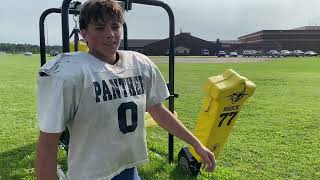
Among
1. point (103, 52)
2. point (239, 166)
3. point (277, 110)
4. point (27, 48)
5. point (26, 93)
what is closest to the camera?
point (103, 52)

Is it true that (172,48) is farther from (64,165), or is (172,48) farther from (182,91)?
(182,91)

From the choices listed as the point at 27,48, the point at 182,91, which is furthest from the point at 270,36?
the point at 182,91

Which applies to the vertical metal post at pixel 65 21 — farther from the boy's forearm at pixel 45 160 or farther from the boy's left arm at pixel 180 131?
the boy's forearm at pixel 45 160

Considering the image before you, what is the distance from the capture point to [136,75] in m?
2.36

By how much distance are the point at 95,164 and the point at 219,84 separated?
239 cm

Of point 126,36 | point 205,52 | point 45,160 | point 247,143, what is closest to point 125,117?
point 45,160

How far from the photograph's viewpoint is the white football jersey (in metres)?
2.02

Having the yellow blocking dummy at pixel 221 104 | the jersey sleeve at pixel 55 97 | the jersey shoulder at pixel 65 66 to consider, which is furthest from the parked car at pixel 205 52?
the jersey sleeve at pixel 55 97

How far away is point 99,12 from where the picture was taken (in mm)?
2184

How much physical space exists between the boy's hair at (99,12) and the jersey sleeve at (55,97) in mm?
294

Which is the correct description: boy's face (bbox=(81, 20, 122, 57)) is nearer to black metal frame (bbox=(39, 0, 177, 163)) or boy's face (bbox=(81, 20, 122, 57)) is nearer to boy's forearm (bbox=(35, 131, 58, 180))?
boy's forearm (bbox=(35, 131, 58, 180))

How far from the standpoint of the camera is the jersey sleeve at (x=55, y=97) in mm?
1995

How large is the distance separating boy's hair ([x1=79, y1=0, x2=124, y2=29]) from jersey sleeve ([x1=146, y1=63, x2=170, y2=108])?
0.45m

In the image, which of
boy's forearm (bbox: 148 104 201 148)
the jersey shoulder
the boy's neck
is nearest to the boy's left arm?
boy's forearm (bbox: 148 104 201 148)
